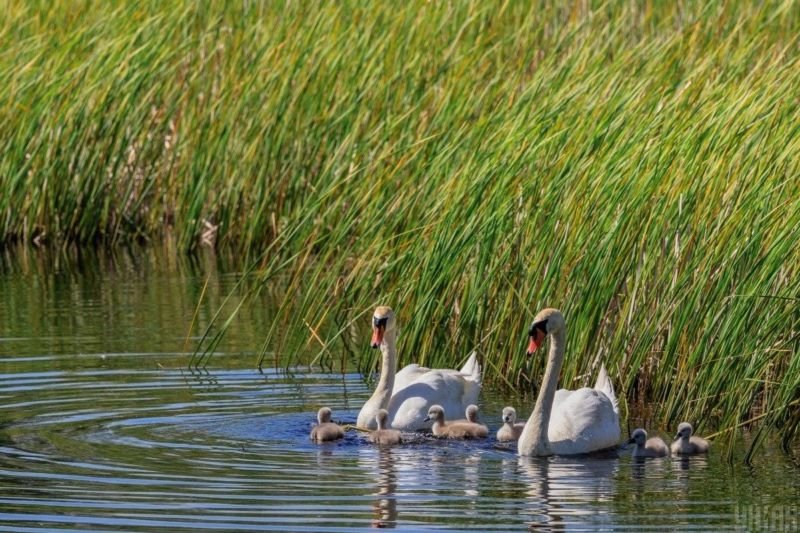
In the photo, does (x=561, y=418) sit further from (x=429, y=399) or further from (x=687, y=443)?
(x=429, y=399)

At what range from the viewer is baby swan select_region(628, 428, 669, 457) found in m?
10.7

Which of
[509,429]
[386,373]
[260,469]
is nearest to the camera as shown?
[260,469]

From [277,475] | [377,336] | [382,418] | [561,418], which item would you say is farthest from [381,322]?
[277,475]

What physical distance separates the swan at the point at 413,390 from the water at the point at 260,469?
30 centimetres

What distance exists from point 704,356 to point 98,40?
36.6 feet

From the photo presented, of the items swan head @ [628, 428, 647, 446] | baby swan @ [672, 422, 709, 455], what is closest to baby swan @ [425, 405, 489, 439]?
swan head @ [628, 428, 647, 446]

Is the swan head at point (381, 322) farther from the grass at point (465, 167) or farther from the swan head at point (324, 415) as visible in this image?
the grass at point (465, 167)

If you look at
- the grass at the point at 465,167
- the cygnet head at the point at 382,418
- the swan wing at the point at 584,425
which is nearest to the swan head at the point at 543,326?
the swan wing at the point at 584,425

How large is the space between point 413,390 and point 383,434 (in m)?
0.83

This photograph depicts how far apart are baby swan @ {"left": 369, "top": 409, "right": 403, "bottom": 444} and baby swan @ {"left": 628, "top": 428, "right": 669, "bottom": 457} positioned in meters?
1.47

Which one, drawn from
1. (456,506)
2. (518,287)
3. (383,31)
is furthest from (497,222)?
(383,31)

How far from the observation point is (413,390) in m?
12.1

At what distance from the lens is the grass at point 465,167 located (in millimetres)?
11461

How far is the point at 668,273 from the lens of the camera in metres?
11.6
